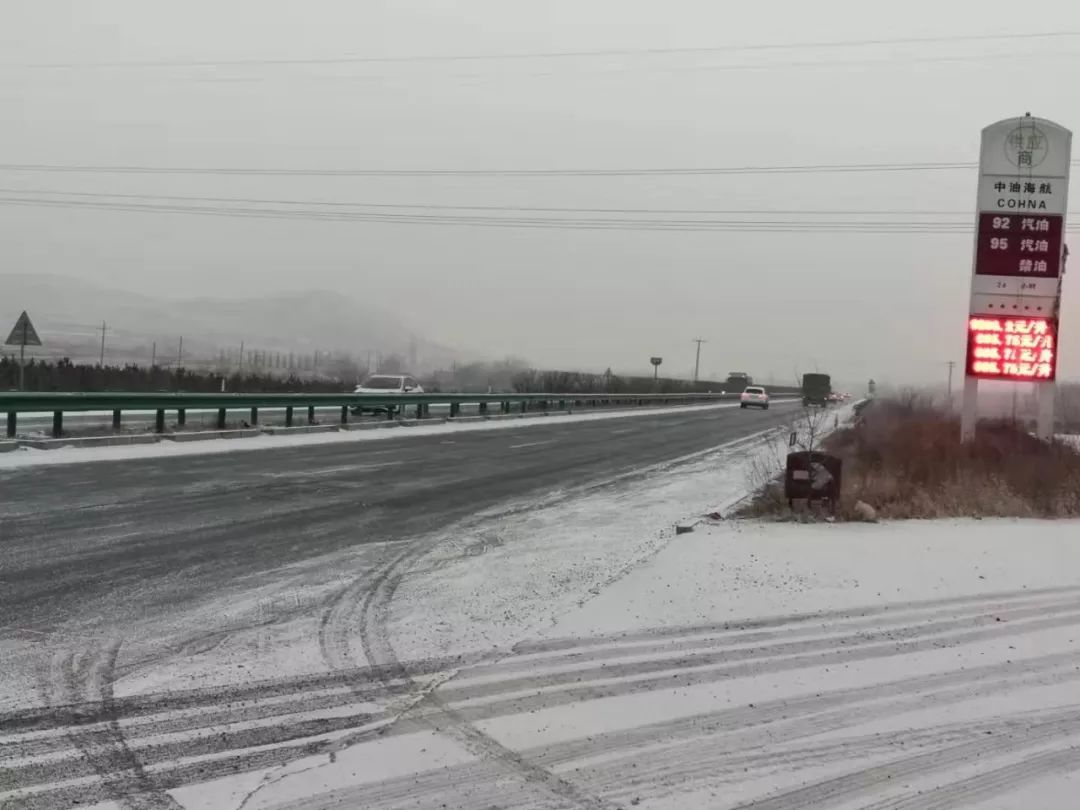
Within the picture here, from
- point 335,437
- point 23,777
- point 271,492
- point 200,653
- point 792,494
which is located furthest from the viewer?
point 335,437

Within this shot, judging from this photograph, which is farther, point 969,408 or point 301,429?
point 301,429

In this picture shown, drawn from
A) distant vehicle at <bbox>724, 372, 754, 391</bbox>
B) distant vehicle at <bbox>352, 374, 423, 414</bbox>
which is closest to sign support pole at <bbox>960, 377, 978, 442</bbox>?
distant vehicle at <bbox>352, 374, 423, 414</bbox>

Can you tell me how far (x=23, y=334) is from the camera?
21.8m

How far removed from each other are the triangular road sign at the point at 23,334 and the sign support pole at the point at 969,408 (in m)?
20.8

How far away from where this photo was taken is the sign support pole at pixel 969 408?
1688cm

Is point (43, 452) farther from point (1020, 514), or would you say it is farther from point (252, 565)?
point (1020, 514)

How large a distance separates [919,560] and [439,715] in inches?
213

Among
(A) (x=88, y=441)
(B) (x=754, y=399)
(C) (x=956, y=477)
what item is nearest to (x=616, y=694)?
(C) (x=956, y=477)

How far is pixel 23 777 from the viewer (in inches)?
153

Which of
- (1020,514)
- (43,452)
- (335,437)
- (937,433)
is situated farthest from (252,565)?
(335,437)

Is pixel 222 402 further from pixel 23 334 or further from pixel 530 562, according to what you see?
pixel 530 562

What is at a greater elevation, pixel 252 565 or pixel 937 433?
pixel 937 433

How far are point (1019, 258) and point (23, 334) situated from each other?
22.3 m

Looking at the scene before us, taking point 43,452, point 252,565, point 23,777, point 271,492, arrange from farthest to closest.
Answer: point 43,452 → point 271,492 → point 252,565 → point 23,777
